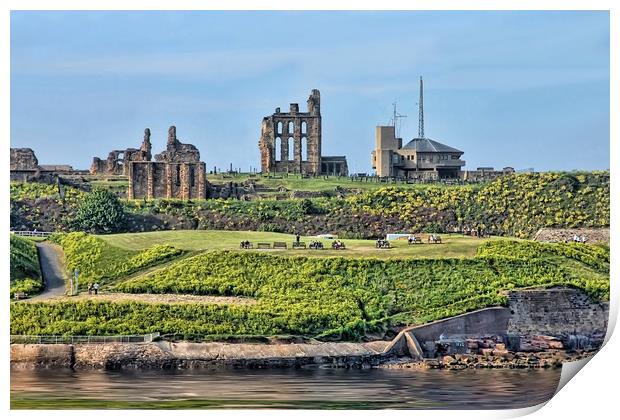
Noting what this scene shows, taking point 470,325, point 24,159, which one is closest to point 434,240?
point 470,325

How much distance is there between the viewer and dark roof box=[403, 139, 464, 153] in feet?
220

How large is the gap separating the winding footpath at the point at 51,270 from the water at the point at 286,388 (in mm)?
6216

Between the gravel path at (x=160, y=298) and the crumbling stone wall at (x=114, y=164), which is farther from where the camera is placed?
the crumbling stone wall at (x=114, y=164)

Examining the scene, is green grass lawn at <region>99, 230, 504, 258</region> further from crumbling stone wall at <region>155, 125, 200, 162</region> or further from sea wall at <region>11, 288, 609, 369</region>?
crumbling stone wall at <region>155, 125, 200, 162</region>

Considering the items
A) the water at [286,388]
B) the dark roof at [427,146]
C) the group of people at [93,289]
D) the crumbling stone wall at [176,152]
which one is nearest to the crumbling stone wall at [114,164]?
the crumbling stone wall at [176,152]

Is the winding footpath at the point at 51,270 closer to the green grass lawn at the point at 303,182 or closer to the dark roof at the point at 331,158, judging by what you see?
the green grass lawn at the point at 303,182

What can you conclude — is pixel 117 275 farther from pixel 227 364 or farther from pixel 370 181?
pixel 370 181

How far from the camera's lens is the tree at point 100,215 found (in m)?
54.7

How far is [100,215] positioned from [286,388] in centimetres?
1946

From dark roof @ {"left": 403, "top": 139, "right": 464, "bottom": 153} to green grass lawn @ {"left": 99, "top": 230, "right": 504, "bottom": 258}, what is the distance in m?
13.4

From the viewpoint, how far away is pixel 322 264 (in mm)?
47219

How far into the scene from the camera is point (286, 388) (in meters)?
37.2
